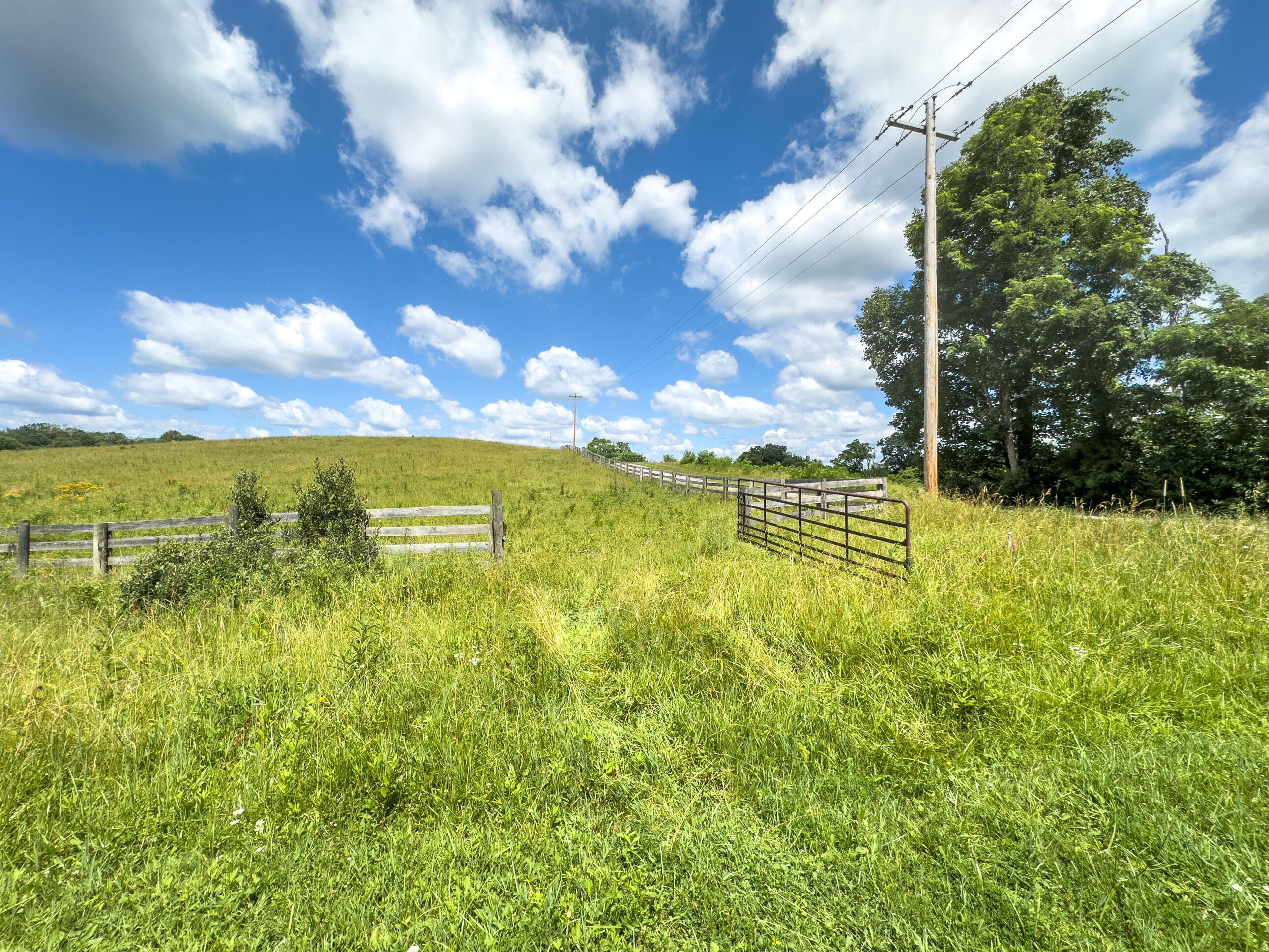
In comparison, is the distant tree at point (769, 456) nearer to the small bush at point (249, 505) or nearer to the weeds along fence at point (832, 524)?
the weeds along fence at point (832, 524)

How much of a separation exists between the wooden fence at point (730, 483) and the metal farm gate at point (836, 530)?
12 centimetres

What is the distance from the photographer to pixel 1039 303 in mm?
15008

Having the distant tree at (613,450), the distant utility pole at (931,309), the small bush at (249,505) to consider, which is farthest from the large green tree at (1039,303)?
the distant tree at (613,450)

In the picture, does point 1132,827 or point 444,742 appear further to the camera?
point 444,742

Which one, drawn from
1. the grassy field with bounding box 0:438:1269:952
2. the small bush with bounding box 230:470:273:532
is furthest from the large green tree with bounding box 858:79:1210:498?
the small bush with bounding box 230:470:273:532

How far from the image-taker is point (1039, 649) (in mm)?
3924

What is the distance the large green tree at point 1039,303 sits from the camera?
1457cm

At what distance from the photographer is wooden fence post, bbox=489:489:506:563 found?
8.66 meters

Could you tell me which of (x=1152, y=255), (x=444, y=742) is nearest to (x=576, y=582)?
(x=444, y=742)

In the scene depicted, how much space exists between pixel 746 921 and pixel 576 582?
5.09m

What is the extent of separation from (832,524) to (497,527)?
7.86m

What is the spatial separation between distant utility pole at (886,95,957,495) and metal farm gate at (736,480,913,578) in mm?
1491

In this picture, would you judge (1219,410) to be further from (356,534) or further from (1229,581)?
(356,534)

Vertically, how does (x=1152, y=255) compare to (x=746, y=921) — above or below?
above
